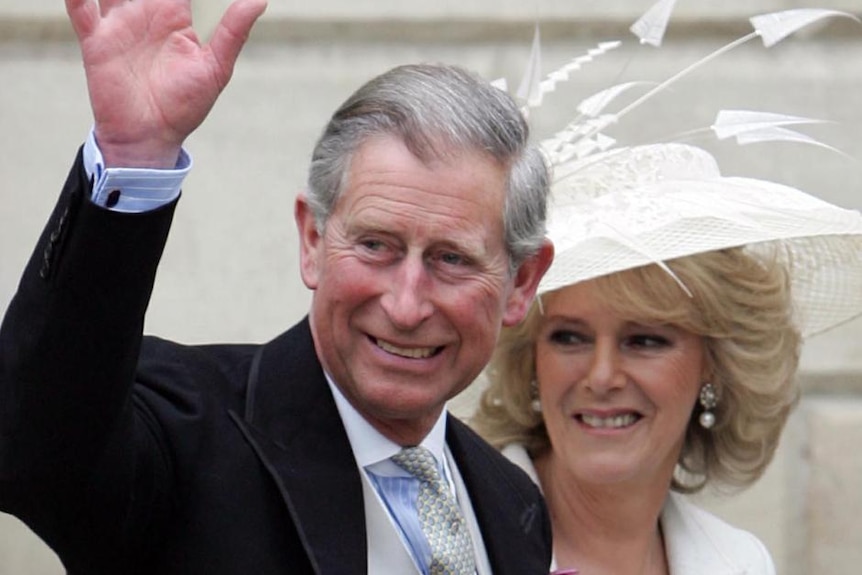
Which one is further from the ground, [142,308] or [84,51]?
[84,51]

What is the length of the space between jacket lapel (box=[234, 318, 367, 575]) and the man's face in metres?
0.04

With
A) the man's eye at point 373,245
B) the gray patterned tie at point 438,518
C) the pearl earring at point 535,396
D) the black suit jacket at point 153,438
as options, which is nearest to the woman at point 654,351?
the pearl earring at point 535,396

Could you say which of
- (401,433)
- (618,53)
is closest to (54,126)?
(618,53)

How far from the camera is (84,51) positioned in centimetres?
186

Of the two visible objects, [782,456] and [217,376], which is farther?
[782,456]

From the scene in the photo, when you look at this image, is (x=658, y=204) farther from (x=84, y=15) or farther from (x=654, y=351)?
(x=84, y=15)

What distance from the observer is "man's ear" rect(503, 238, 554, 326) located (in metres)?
2.47

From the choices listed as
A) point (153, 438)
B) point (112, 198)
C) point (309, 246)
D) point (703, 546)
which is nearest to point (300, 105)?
point (703, 546)

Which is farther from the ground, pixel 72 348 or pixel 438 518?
pixel 72 348

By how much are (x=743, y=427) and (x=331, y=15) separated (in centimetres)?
157

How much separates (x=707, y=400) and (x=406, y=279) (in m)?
1.43

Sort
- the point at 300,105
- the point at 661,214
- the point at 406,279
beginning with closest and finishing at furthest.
A: 1. the point at 406,279
2. the point at 661,214
3. the point at 300,105

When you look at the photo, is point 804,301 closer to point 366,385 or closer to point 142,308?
point 366,385

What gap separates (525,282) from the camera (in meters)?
2.51
